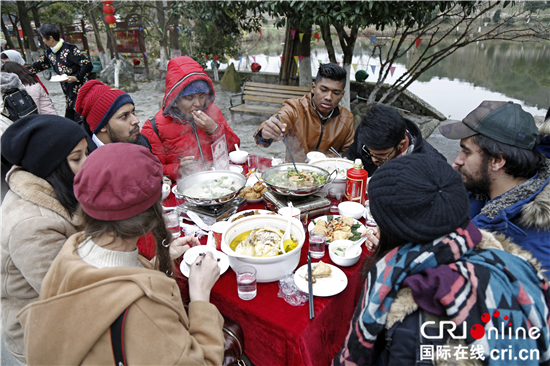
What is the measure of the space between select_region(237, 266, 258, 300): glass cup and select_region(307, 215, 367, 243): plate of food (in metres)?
0.66

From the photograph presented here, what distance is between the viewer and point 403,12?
537 cm

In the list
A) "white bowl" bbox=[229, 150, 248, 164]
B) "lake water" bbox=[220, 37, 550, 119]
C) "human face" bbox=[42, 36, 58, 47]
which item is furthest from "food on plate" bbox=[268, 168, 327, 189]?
"human face" bbox=[42, 36, 58, 47]

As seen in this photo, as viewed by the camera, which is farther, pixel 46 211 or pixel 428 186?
pixel 46 211

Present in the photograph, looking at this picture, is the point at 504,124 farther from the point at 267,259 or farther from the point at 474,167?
the point at 267,259

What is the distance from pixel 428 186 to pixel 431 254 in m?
0.28

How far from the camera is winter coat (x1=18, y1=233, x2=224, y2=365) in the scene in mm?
1180

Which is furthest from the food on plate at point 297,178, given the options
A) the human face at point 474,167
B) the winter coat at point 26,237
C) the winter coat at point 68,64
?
the winter coat at point 68,64

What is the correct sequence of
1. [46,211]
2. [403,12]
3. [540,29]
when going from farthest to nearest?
[540,29] < [403,12] < [46,211]

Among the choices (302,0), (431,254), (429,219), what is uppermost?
(302,0)

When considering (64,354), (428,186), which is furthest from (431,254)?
(64,354)

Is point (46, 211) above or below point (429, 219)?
below

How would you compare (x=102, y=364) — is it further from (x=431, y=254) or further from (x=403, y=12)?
(x=403, y=12)

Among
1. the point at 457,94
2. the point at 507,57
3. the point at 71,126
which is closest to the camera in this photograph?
the point at 71,126

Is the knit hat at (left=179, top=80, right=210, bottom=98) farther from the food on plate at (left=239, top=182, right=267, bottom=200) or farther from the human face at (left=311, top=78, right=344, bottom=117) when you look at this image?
the food on plate at (left=239, top=182, right=267, bottom=200)
